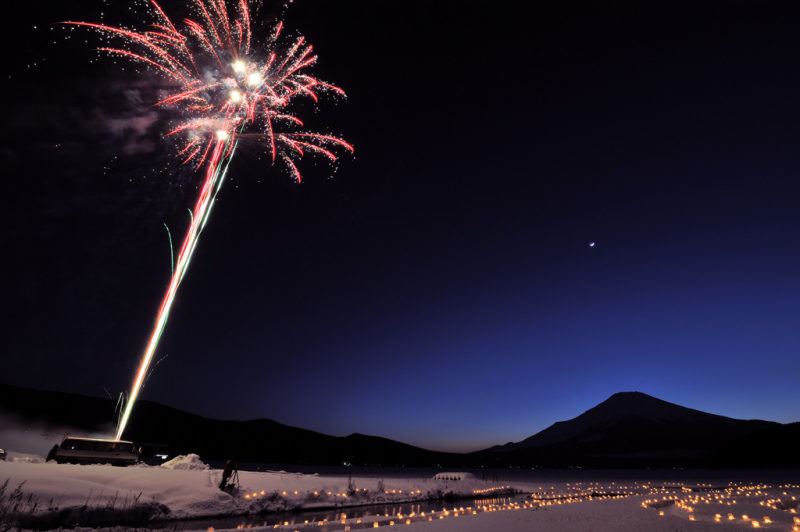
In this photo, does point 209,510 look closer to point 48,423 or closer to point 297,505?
point 297,505

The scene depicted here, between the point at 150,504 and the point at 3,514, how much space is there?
15.4ft

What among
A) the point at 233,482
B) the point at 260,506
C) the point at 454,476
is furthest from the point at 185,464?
the point at 454,476

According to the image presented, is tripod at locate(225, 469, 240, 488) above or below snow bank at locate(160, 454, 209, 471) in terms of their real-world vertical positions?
below

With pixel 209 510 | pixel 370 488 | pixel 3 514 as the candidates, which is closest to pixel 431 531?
pixel 209 510

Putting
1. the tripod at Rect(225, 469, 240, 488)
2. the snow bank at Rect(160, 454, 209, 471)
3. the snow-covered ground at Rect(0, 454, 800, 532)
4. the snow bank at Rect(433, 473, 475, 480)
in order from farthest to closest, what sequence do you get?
the snow bank at Rect(433, 473, 475, 480) < the snow bank at Rect(160, 454, 209, 471) < the tripod at Rect(225, 469, 240, 488) < the snow-covered ground at Rect(0, 454, 800, 532)

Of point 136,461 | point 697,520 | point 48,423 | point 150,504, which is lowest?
point 697,520

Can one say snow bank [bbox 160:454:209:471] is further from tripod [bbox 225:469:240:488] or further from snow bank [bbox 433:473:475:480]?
snow bank [bbox 433:473:475:480]

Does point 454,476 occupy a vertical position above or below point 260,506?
above

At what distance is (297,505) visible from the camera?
21797 mm

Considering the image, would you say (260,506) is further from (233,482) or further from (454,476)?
(454,476)

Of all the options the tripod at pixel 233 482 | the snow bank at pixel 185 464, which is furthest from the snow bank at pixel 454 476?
the tripod at pixel 233 482

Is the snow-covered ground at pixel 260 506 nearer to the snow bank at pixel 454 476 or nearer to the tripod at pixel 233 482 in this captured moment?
the tripod at pixel 233 482

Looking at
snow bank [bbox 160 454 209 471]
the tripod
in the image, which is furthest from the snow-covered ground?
snow bank [bbox 160 454 209 471]

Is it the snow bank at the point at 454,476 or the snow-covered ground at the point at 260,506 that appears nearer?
the snow-covered ground at the point at 260,506
